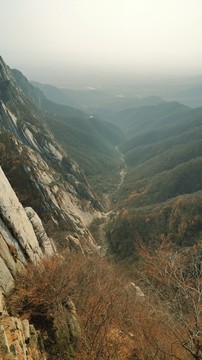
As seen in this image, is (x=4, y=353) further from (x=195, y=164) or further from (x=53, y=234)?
(x=195, y=164)

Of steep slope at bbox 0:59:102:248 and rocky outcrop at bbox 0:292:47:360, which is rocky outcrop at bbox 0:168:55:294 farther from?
steep slope at bbox 0:59:102:248

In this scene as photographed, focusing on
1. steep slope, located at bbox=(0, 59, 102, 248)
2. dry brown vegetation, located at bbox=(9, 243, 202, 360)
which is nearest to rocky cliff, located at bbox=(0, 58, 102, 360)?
steep slope, located at bbox=(0, 59, 102, 248)

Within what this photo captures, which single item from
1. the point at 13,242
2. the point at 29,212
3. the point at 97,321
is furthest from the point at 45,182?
the point at 97,321

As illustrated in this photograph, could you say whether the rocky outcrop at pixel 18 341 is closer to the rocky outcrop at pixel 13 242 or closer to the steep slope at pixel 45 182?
the rocky outcrop at pixel 13 242

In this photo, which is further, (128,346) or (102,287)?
(102,287)

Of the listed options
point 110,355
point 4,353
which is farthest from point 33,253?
point 4,353
